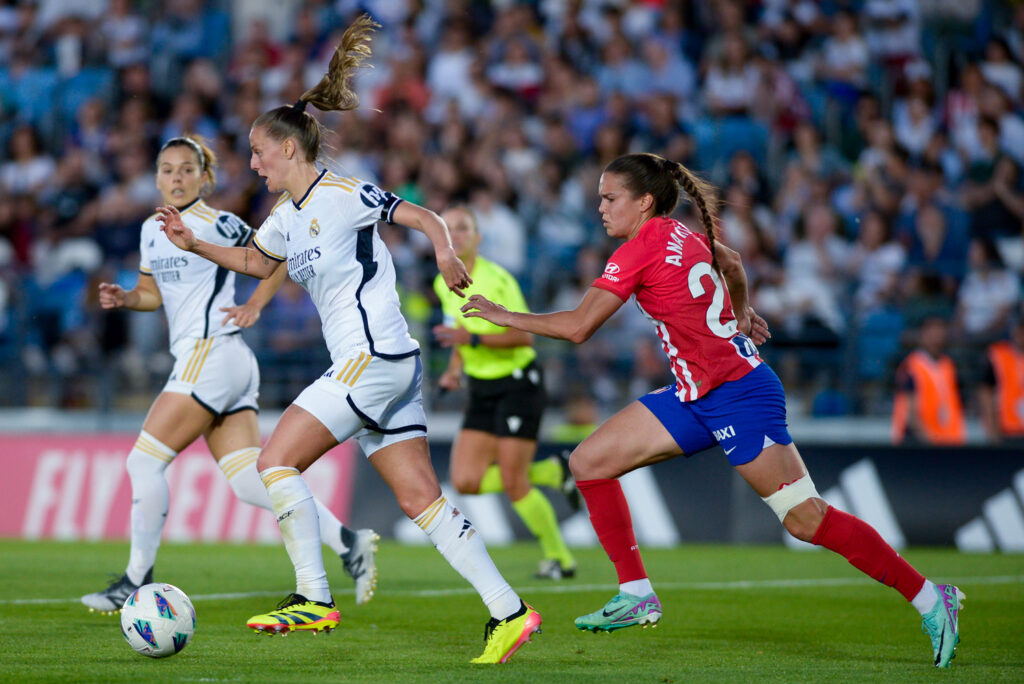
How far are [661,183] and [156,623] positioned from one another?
3050 mm

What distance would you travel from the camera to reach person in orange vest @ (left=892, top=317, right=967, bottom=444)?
1338cm

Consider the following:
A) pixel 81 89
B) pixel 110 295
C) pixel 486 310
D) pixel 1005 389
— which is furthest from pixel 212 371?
pixel 81 89

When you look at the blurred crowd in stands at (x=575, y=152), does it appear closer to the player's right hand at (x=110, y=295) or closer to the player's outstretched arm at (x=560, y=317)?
the player's right hand at (x=110, y=295)

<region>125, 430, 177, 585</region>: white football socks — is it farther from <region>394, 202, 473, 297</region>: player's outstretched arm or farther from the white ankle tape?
the white ankle tape

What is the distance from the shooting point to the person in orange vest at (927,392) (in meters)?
13.4

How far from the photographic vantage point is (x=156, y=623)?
5.82 m

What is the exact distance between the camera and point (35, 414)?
1545cm

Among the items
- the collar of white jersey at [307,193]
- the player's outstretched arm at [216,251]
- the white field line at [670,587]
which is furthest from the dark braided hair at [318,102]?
the white field line at [670,587]

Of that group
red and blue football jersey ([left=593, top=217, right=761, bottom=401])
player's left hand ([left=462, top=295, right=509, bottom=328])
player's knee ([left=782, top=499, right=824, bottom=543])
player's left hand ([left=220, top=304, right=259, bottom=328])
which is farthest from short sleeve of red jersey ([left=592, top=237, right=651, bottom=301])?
player's left hand ([left=220, top=304, right=259, bottom=328])

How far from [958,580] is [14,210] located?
1294 cm

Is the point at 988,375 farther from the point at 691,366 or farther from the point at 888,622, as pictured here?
the point at 691,366

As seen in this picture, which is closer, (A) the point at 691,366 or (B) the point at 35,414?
(A) the point at 691,366

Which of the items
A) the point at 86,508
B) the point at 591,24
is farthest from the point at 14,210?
the point at 591,24

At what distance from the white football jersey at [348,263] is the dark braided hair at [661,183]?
1096mm
